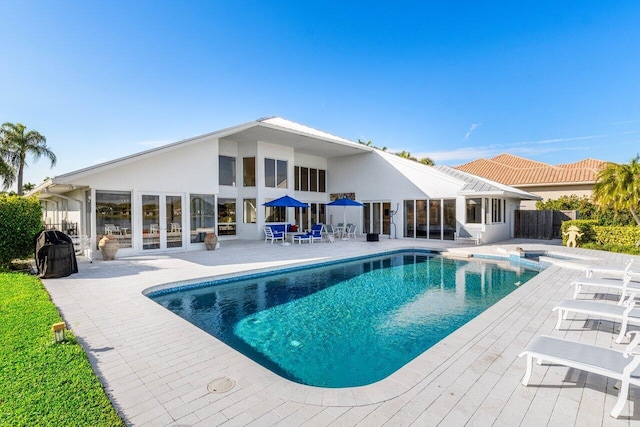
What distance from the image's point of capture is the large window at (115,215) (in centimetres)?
1141

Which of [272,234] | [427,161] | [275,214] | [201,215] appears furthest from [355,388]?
[427,161]

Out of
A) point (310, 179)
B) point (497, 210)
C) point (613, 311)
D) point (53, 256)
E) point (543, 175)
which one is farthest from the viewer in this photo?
point (543, 175)

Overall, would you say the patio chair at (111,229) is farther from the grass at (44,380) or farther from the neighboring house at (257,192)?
the grass at (44,380)

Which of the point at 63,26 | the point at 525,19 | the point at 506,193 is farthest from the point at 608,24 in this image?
the point at 63,26

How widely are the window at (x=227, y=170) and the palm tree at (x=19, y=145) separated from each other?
2272 centimetres

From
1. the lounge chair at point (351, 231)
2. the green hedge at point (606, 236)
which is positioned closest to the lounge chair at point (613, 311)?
the green hedge at point (606, 236)

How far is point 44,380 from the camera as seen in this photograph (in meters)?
3.23

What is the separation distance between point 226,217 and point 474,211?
13141mm

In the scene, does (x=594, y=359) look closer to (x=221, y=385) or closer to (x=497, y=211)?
(x=221, y=385)

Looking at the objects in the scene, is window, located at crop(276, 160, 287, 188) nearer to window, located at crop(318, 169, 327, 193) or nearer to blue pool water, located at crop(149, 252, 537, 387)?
window, located at crop(318, 169, 327, 193)

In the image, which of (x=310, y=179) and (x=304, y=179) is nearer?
(x=304, y=179)

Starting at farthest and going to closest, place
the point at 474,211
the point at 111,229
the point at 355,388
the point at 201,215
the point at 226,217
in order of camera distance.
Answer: the point at 226,217 < the point at 474,211 < the point at 201,215 < the point at 111,229 < the point at 355,388

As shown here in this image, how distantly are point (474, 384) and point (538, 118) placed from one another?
25.4m

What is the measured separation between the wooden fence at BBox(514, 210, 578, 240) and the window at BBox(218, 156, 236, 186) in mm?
16976
